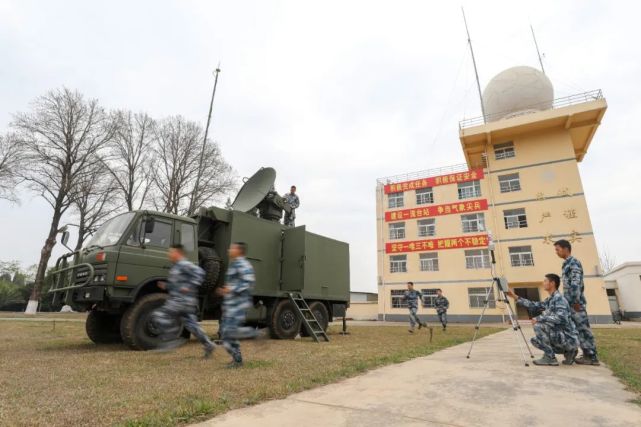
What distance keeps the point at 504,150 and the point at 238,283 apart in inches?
1121

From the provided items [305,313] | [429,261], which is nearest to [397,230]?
[429,261]

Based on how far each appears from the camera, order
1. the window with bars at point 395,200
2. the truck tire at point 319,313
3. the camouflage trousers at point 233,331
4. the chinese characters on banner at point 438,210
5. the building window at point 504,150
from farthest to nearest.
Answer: the window with bars at point 395,200, the building window at point 504,150, the chinese characters on banner at point 438,210, the truck tire at point 319,313, the camouflage trousers at point 233,331

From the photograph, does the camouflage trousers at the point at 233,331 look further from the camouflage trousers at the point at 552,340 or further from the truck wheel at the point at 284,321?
the camouflage trousers at the point at 552,340

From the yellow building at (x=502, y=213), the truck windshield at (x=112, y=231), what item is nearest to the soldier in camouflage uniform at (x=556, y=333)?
the truck windshield at (x=112, y=231)

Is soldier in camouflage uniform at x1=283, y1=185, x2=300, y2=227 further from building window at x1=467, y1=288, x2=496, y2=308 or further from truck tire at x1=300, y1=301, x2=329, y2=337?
building window at x1=467, y1=288, x2=496, y2=308

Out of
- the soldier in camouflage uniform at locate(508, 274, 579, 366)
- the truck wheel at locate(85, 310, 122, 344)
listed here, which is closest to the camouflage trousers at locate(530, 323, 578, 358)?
the soldier in camouflage uniform at locate(508, 274, 579, 366)

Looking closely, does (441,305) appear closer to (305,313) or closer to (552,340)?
(305,313)

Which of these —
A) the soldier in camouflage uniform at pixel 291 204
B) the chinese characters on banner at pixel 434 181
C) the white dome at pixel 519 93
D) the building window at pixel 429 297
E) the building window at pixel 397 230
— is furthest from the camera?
the building window at pixel 397 230

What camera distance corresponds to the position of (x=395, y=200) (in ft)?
101

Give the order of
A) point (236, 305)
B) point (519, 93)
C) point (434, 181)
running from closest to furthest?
point (236, 305)
point (519, 93)
point (434, 181)

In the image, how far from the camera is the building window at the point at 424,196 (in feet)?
96.3

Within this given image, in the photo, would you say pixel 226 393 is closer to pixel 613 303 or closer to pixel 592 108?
pixel 592 108

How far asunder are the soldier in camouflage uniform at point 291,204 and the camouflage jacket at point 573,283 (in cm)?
720

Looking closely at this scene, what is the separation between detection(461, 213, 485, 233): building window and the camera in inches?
1052
